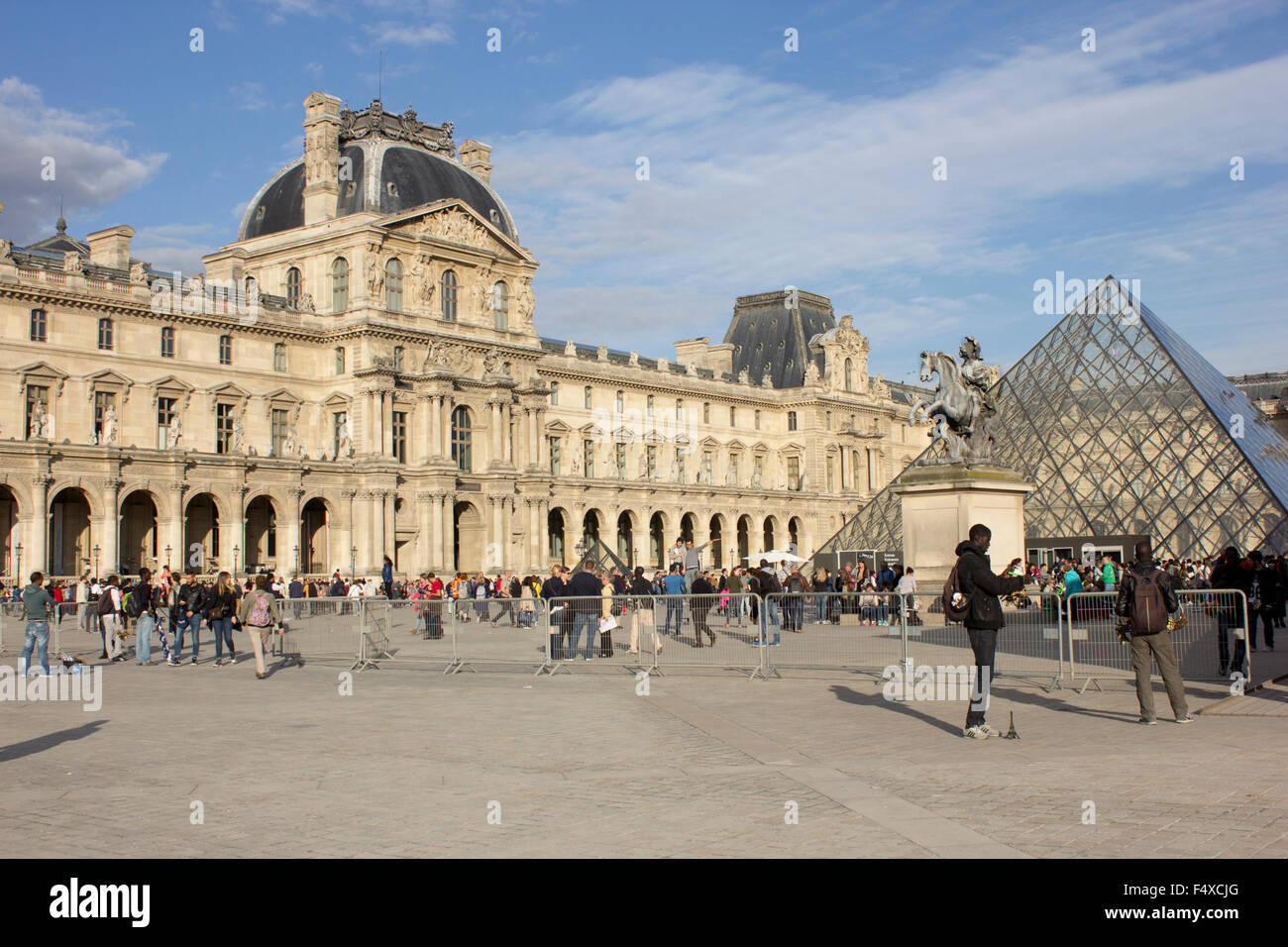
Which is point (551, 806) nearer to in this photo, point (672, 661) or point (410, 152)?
point (672, 661)

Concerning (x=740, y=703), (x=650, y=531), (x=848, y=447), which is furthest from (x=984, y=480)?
(x=848, y=447)

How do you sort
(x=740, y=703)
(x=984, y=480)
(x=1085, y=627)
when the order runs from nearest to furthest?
(x=740, y=703) → (x=1085, y=627) → (x=984, y=480)

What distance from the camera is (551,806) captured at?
9.23m

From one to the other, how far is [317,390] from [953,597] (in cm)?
5292

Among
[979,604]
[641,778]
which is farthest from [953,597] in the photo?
[641,778]

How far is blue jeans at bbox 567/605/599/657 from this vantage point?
71.7 feet

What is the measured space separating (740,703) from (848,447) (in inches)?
3141

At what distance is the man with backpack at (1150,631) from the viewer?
13.0m

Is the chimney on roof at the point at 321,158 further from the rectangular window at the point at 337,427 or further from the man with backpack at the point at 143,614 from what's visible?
the man with backpack at the point at 143,614

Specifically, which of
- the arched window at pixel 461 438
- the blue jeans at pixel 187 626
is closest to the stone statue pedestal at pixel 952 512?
the blue jeans at pixel 187 626

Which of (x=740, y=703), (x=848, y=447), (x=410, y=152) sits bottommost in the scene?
(x=740, y=703)

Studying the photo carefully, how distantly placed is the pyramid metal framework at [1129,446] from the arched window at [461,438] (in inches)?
830

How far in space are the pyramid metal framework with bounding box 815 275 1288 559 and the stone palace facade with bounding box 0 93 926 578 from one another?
21109 mm

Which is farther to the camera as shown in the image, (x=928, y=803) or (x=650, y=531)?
(x=650, y=531)
